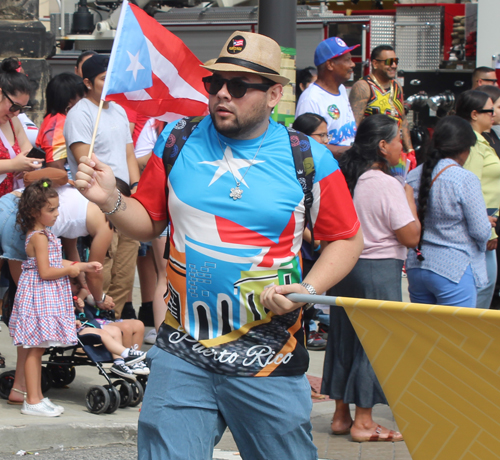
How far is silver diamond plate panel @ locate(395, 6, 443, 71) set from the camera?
16984mm

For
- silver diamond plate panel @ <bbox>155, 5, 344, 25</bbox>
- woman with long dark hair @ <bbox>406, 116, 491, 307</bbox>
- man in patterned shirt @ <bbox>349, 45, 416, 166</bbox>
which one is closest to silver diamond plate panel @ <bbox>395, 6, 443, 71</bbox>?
silver diamond plate panel @ <bbox>155, 5, 344, 25</bbox>

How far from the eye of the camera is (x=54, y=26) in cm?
1909

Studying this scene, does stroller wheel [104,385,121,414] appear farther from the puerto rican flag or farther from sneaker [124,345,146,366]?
the puerto rican flag

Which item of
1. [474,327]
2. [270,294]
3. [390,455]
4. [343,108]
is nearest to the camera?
[474,327]

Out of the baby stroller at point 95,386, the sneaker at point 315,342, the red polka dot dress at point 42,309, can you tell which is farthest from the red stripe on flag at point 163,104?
the sneaker at point 315,342

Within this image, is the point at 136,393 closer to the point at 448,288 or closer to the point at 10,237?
the point at 10,237

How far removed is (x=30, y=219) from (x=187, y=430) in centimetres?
269

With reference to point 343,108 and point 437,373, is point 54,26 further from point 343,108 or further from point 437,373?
point 437,373

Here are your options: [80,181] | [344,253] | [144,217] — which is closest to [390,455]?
[344,253]

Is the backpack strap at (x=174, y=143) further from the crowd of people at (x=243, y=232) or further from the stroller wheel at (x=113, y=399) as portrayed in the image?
the stroller wheel at (x=113, y=399)

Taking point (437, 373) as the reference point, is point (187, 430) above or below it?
below

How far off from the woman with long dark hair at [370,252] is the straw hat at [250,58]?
78.1 inches

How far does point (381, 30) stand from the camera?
1647cm

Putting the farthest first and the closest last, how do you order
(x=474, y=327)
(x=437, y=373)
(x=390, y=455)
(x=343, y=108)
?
(x=343, y=108), (x=390, y=455), (x=437, y=373), (x=474, y=327)
